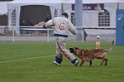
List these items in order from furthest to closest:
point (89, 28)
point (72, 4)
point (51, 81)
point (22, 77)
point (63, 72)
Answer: point (72, 4)
point (89, 28)
point (63, 72)
point (22, 77)
point (51, 81)

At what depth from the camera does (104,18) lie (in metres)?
42.0

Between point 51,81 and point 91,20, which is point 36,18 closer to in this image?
point 91,20

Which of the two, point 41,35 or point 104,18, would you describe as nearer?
point 41,35

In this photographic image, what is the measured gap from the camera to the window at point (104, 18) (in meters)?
41.9

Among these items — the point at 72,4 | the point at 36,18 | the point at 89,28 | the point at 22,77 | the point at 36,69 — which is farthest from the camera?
the point at 36,18

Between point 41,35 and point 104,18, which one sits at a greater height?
point 104,18

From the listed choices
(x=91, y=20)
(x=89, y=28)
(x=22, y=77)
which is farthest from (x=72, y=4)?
(x=22, y=77)

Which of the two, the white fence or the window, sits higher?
the window

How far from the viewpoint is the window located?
1650 inches

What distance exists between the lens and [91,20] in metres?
41.9

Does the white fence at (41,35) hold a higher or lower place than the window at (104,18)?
lower

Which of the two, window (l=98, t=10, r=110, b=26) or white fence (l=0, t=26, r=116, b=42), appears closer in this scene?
white fence (l=0, t=26, r=116, b=42)

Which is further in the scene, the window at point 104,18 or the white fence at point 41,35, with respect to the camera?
the window at point 104,18

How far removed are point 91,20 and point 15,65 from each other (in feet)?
82.8
